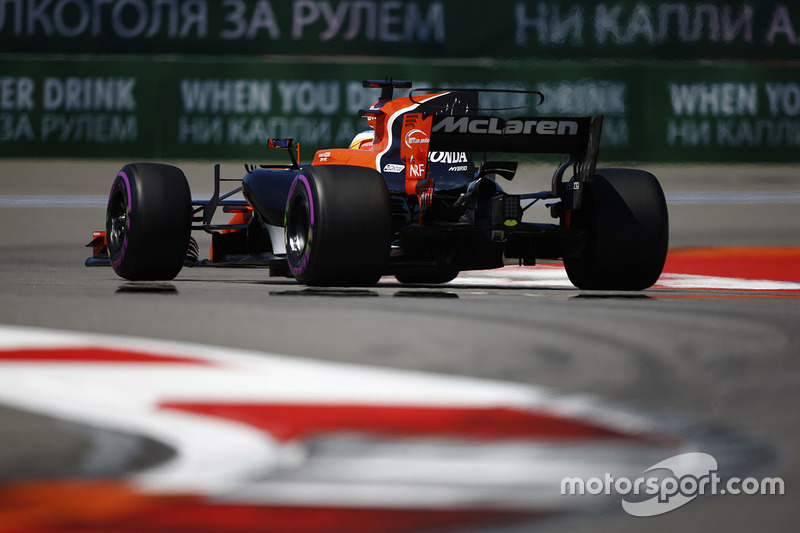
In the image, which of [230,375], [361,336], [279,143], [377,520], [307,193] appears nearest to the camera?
[377,520]

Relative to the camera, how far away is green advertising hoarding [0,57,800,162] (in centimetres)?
1805

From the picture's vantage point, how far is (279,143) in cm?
887

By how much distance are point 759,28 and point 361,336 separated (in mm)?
16170

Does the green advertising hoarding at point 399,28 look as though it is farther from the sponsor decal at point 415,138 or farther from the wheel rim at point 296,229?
the wheel rim at point 296,229

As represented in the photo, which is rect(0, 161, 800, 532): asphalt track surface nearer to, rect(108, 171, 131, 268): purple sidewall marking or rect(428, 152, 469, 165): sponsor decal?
rect(108, 171, 131, 268): purple sidewall marking

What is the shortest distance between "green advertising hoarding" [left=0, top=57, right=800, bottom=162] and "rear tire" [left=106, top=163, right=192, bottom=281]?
10.1 metres

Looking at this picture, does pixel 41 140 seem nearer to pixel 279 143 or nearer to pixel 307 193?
pixel 279 143

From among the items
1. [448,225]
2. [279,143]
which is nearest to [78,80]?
[279,143]

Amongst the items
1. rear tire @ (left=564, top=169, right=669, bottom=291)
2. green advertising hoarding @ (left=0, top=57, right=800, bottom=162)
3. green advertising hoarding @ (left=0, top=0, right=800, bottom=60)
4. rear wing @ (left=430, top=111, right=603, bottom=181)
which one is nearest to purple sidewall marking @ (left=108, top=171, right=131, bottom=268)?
rear wing @ (left=430, top=111, right=603, bottom=181)

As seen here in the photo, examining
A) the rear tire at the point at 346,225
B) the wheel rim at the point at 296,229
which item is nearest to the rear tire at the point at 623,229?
the rear tire at the point at 346,225

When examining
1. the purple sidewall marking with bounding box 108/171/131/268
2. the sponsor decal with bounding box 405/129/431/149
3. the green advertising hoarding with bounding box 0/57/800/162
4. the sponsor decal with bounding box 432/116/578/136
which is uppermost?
the green advertising hoarding with bounding box 0/57/800/162

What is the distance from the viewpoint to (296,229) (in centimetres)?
717

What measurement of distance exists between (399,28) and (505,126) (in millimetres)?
12230

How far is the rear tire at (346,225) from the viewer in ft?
21.5
